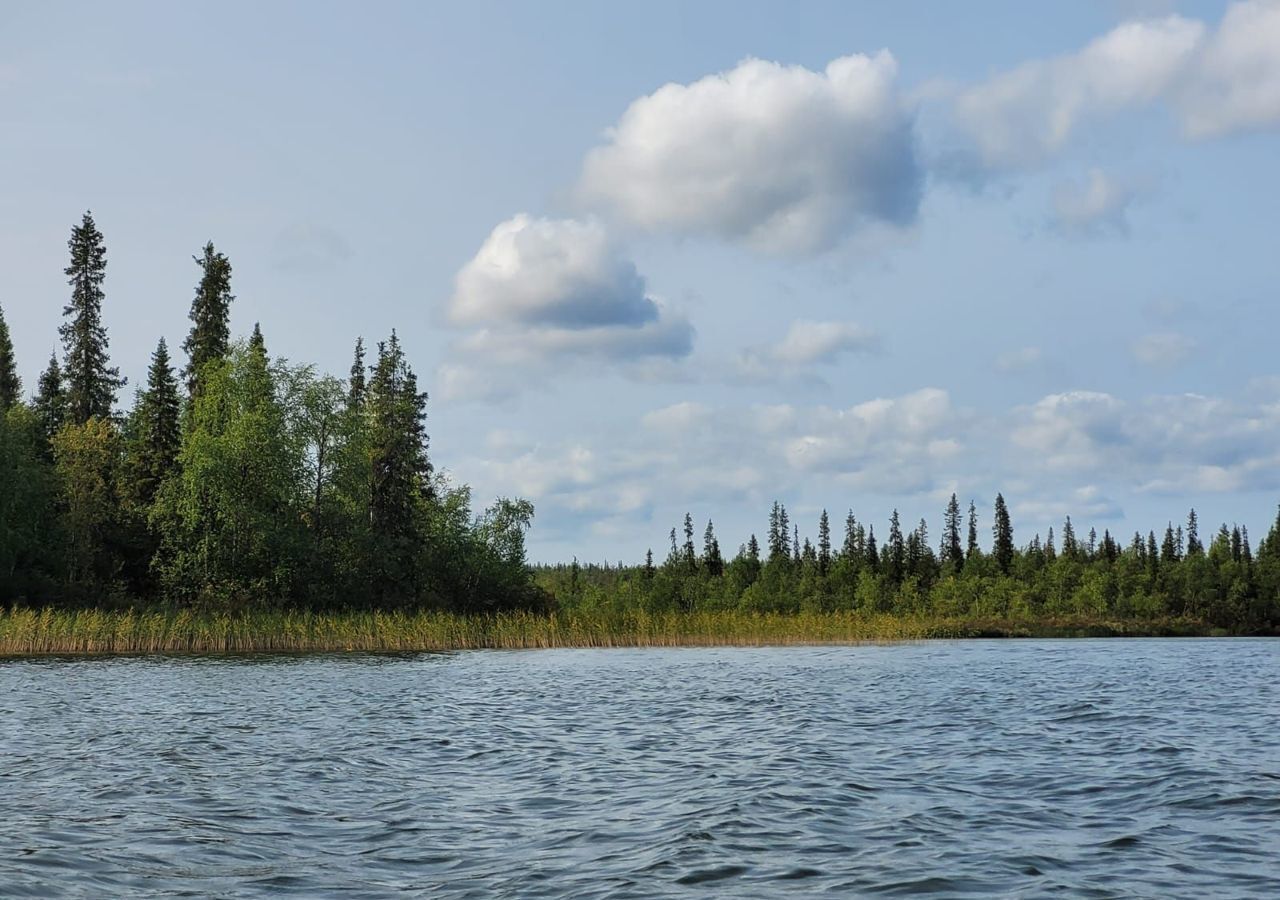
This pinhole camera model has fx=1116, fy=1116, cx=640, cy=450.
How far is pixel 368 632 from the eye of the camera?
54531 millimetres

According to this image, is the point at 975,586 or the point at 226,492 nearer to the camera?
the point at 226,492

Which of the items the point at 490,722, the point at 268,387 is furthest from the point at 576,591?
the point at 490,722

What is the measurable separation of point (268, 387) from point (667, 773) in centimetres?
6208

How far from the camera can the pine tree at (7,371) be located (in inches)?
3831

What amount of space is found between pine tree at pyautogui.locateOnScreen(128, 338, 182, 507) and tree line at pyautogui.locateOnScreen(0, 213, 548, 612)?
127 millimetres

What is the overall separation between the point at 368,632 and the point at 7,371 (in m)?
63.8

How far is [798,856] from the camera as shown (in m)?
11.4

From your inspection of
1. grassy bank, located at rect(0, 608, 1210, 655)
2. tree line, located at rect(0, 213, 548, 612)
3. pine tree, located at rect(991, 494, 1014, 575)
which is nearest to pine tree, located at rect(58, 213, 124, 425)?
tree line, located at rect(0, 213, 548, 612)

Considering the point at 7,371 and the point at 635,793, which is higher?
the point at 7,371

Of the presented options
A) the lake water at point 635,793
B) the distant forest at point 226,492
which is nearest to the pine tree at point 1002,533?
the distant forest at point 226,492

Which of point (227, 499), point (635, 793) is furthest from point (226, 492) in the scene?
point (635, 793)

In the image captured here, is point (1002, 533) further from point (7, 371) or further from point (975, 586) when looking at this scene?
point (7, 371)

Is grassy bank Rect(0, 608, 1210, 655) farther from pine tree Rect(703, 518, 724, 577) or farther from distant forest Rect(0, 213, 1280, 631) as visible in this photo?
pine tree Rect(703, 518, 724, 577)

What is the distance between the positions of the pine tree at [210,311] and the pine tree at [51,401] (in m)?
13.1
